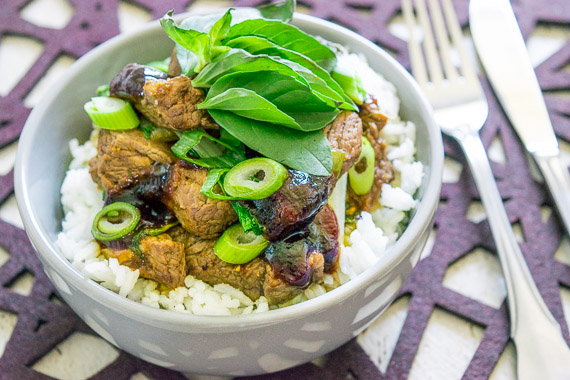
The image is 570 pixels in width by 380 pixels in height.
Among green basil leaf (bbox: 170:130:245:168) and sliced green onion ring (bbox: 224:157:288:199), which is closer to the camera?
sliced green onion ring (bbox: 224:157:288:199)

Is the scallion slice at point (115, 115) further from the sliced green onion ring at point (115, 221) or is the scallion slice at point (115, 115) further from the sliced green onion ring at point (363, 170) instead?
the sliced green onion ring at point (363, 170)

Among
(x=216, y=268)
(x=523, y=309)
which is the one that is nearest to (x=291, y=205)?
(x=216, y=268)

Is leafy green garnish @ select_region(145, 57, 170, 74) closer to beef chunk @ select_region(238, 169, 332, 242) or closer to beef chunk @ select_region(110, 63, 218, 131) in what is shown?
beef chunk @ select_region(110, 63, 218, 131)

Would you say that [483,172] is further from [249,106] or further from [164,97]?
[164,97]

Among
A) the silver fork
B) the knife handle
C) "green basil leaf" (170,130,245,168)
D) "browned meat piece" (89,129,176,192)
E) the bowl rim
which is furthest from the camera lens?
the knife handle

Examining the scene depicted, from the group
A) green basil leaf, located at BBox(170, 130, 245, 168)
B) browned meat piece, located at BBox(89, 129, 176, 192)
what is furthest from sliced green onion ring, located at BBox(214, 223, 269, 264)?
browned meat piece, located at BBox(89, 129, 176, 192)
